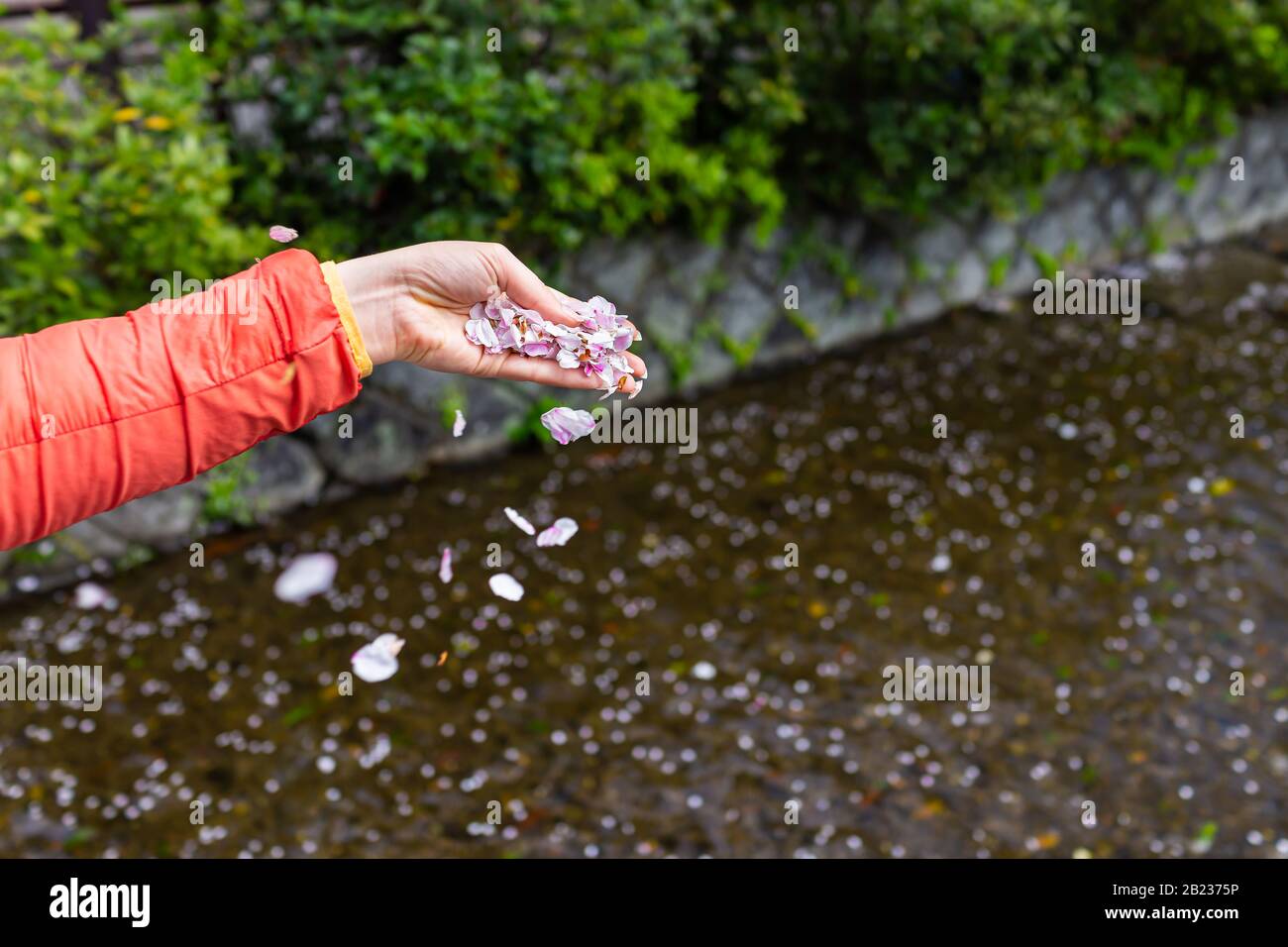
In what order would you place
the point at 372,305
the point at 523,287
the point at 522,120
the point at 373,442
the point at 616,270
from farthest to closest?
the point at 616,270
the point at 373,442
the point at 522,120
the point at 523,287
the point at 372,305

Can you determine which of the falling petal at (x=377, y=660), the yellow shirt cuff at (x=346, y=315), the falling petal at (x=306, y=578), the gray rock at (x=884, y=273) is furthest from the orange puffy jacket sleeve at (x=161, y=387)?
the gray rock at (x=884, y=273)

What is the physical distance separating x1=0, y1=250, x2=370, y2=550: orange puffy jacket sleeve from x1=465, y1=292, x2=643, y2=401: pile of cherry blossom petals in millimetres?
369

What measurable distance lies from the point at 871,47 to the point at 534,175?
1.82m

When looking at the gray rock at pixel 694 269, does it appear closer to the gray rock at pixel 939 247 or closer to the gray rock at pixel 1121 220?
the gray rock at pixel 939 247

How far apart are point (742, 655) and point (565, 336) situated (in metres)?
2.10

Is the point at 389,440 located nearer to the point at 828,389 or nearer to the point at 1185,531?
the point at 828,389

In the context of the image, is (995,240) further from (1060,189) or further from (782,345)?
(782,345)

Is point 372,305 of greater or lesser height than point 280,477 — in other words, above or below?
above

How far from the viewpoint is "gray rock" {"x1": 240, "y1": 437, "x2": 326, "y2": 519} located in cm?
459

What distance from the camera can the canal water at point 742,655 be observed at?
336cm

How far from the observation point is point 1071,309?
648cm

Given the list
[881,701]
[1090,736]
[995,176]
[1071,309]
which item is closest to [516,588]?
[881,701]

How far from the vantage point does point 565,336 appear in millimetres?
2150

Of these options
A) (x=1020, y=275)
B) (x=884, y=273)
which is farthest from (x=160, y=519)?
(x=1020, y=275)
